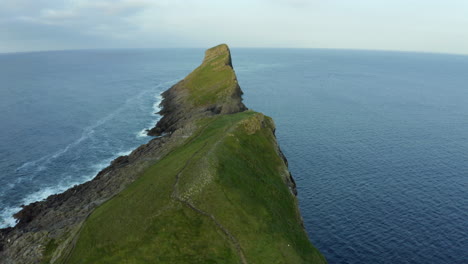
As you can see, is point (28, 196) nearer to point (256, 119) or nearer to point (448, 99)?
point (256, 119)

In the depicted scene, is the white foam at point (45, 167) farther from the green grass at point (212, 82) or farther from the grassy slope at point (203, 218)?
the grassy slope at point (203, 218)

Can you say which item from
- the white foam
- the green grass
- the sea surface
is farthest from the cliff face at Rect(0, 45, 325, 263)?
the green grass

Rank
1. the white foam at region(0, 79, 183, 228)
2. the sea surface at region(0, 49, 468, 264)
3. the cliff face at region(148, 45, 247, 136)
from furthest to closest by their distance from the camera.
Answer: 1. the cliff face at region(148, 45, 247, 136)
2. the white foam at region(0, 79, 183, 228)
3. the sea surface at region(0, 49, 468, 264)

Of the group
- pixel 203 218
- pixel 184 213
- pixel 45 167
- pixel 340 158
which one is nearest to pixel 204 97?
pixel 340 158

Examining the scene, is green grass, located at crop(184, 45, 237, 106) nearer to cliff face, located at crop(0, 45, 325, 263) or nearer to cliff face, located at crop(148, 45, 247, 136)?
cliff face, located at crop(148, 45, 247, 136)

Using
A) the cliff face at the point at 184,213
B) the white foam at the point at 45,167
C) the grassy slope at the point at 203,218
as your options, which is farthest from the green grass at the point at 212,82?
the grassy slope at the point at 203,218

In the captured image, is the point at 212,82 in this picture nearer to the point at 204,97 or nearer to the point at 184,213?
the point at 204,97

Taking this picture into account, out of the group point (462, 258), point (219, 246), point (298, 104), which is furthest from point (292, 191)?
point (298, 104)
